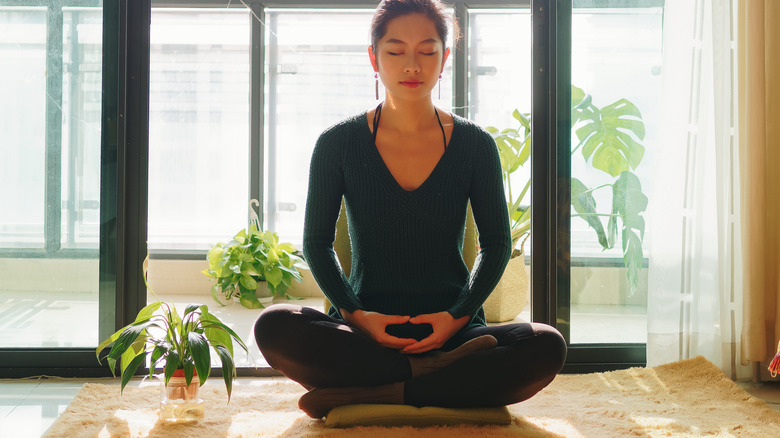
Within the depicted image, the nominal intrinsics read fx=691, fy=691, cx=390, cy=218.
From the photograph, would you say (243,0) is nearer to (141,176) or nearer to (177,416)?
(141,176)

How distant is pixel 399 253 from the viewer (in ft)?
5.69

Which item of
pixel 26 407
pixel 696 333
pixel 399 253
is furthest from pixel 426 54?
pixel 26 407

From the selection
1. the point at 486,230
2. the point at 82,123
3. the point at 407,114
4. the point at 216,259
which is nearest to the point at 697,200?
the point at 486,230

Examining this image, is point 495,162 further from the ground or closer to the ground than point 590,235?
further from the ground

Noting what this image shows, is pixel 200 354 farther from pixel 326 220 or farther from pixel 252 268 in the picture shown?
pixel 252 268

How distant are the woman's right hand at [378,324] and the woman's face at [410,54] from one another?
0.56 meters

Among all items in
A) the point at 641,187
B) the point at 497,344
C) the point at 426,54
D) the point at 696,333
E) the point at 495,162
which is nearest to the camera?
the point at 497,344

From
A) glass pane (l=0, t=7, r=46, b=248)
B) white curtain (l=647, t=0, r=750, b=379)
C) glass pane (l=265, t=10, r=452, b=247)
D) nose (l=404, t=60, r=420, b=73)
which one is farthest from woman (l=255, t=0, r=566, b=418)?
glass pane (l=265, t=10, r=452, b=247)

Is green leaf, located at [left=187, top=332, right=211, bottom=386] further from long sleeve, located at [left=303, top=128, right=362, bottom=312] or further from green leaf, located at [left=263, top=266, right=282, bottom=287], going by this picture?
green leaf, located at [left=263, top=266, right=282, bottom=287]

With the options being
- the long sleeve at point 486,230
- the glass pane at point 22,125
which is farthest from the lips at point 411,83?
the glass pane at point 22,125

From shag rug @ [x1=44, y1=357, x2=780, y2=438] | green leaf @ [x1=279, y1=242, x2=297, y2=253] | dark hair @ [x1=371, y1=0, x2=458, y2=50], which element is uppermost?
dark hair @ [x1=371, y1=0, x2=458, y2=50]

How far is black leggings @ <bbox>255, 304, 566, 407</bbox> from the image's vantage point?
154 cm

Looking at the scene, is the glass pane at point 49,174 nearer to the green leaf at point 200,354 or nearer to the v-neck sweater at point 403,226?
the green leaf at point 200,354

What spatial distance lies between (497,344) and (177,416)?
0.81m
